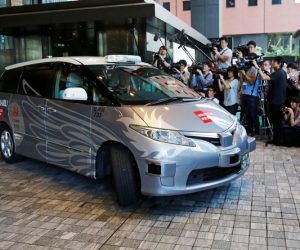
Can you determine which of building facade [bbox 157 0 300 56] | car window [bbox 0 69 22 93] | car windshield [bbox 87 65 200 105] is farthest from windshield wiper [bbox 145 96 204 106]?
building facade [bbox 157 0 300 56]

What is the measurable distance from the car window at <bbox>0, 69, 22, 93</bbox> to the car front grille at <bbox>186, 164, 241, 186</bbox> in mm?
3423

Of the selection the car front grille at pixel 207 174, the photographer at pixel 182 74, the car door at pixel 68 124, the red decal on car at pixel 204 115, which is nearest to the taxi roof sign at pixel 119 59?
the car door at pixel 68 124

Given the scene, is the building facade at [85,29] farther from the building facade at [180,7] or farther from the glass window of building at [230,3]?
the building facade at [180,7]

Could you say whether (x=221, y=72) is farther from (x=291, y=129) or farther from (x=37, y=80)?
(x=37, y=80)

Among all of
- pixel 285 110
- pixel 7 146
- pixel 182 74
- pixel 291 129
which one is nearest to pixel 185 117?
pixel 7 146

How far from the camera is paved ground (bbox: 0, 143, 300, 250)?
3.84m

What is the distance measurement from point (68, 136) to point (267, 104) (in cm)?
507

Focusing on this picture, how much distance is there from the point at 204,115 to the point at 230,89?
4.15 meters

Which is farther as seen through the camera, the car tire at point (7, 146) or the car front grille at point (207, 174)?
the car tire at point (7, 146)

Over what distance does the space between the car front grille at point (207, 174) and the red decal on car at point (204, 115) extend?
0.55 m

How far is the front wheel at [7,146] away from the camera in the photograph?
21.8 feet

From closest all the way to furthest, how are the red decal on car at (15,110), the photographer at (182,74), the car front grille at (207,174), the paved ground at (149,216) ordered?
1. the paved ground at (149,216)
2. the car front grille at (207,174)
3. the red decal on car at (15,110)
4. the photographer at (182,74)

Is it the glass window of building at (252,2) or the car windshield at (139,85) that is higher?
the glass window of building at (252,2)

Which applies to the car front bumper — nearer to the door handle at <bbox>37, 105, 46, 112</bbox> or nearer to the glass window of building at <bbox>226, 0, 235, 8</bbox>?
the door handle at <bbox>37, 105, 46, 112</bbox>
